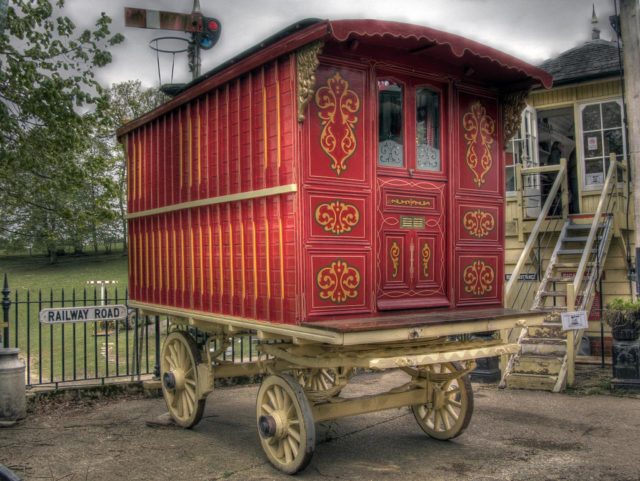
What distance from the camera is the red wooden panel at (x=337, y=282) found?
602 cm

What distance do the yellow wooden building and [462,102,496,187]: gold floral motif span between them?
4.79 meters

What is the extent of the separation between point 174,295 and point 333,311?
3116mm

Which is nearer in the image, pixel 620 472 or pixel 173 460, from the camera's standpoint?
pixel 620 472

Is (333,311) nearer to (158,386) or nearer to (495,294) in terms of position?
(495,294)

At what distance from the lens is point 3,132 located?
10297 mm

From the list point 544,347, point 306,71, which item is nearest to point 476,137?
point 306,71

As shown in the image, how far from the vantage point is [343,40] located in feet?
18.5

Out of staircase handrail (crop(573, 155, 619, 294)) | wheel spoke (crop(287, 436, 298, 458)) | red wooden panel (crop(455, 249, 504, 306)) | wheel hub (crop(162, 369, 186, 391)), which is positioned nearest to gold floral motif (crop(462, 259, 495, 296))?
red wooden panel (crop(455, 249, 504, 306))

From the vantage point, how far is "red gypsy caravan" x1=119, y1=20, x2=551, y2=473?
19.8 ft

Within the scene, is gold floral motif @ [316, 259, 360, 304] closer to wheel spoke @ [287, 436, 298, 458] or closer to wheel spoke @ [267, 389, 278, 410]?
wheel spoke @ [267, 389, 278, 410]

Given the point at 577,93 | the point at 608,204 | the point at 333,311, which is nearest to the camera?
the point at 333,311

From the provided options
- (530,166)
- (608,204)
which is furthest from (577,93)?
(608,204)

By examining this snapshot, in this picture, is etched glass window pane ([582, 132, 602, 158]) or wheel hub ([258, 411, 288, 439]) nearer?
wheel hub ([258, 411, 288, 439])

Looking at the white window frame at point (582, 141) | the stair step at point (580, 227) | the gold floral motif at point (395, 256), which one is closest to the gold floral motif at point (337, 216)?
the gold floral motif at point (395, 256)
